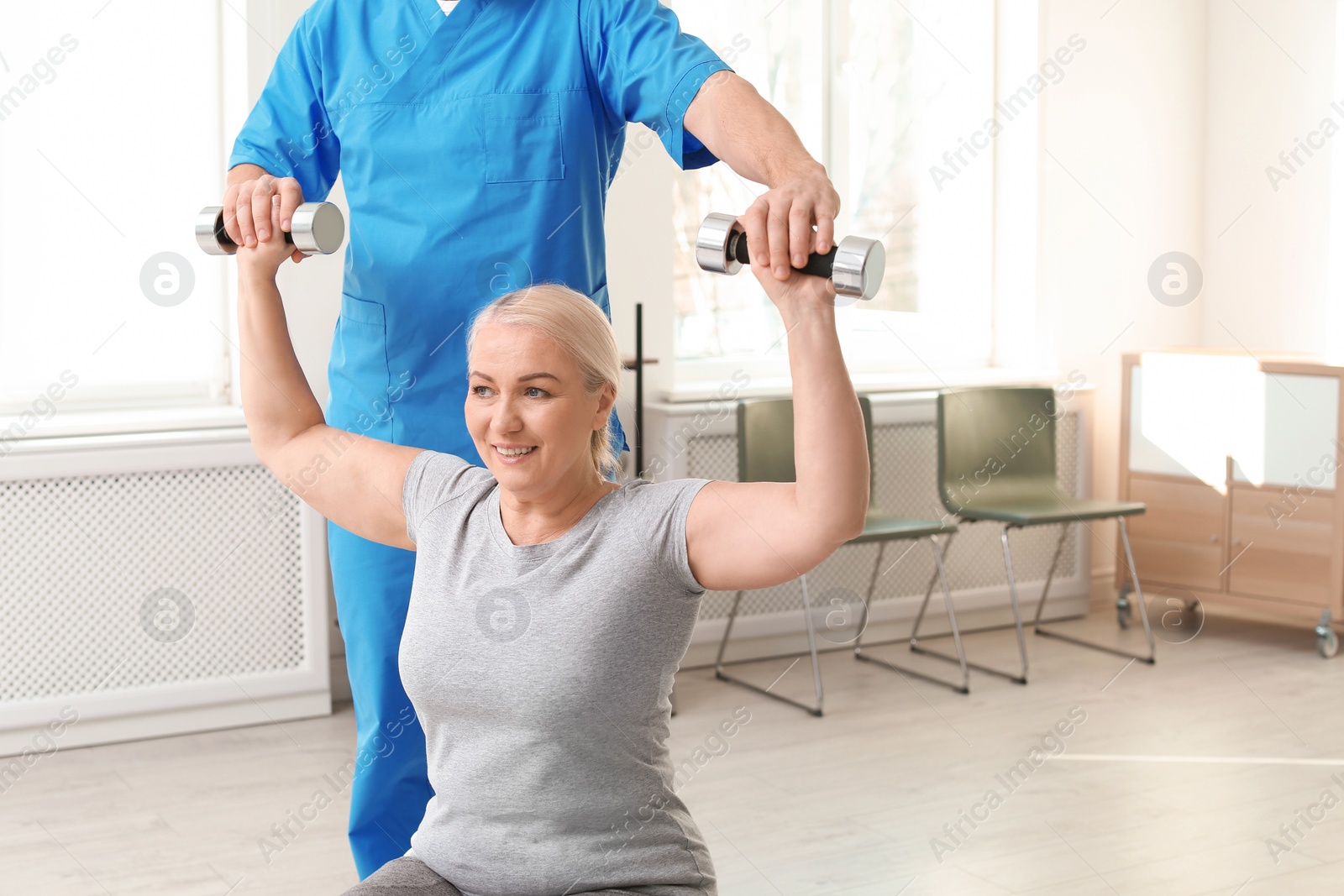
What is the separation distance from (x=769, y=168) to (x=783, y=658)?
9.55 feet

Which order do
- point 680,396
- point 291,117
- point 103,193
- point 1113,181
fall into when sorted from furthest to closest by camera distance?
point 1113,181 → point 680,396 → point 103,193 → point 291,117

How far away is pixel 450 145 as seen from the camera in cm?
152

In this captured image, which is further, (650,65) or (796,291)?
(650,65)

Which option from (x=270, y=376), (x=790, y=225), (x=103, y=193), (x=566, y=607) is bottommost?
(x=566, y=607)

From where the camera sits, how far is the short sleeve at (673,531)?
127 centimetres

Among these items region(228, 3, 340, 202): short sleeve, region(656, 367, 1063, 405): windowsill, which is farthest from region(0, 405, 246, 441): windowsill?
region(228, 3, 340, 202): short sleeve

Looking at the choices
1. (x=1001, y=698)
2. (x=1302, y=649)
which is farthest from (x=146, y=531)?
(x=1302, y=649)

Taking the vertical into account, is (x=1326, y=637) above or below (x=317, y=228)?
below

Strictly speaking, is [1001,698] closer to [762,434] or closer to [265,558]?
[762,434]

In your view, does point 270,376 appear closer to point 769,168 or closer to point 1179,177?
point 769,168

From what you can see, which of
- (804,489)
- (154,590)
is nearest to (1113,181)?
(154,590)

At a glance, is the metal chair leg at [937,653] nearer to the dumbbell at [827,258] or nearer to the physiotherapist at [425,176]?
the physiotherapist at [425,176]

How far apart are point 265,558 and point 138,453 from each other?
15.3 inches

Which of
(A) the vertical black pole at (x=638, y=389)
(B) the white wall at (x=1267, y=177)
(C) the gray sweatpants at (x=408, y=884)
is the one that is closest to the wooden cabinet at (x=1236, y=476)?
(B) the white wall at (x=1267, y=177)
